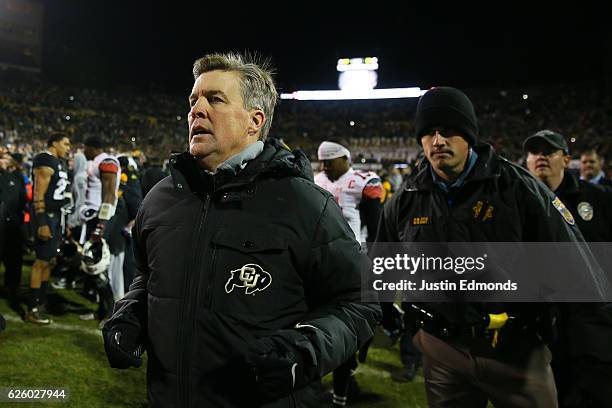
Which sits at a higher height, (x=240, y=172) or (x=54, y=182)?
(x=54, y=182)

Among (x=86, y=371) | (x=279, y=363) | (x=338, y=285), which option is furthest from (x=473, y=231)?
(x=86, y=371)

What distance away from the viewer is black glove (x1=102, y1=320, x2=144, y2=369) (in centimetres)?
165

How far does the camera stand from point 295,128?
135 feet

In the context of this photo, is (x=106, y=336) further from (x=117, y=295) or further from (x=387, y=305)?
(x=117, y=295)

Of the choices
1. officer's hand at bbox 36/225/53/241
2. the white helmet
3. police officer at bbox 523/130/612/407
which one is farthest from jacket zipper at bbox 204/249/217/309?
officer's hand at bbox 36/225/53/241

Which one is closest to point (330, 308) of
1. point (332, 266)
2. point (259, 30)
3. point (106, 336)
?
point (332, 266)

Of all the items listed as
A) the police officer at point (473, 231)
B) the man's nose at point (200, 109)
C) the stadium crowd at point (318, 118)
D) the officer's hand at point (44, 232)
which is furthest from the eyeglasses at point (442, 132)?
the stadium crowd at point (318, 118)

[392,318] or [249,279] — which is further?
[392,318]

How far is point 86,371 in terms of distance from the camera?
458 cm

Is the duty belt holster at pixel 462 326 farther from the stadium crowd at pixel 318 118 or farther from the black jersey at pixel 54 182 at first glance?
the stadium crowd at pixel 318 118

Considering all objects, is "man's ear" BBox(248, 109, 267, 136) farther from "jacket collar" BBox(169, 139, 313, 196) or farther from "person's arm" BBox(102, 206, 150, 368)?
"person's arm" BBox(102, 206, 150, 368)

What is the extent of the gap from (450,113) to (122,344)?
1812mm

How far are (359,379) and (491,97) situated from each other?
39.3m

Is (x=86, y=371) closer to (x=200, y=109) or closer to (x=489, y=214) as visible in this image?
(x=200, y=109)
